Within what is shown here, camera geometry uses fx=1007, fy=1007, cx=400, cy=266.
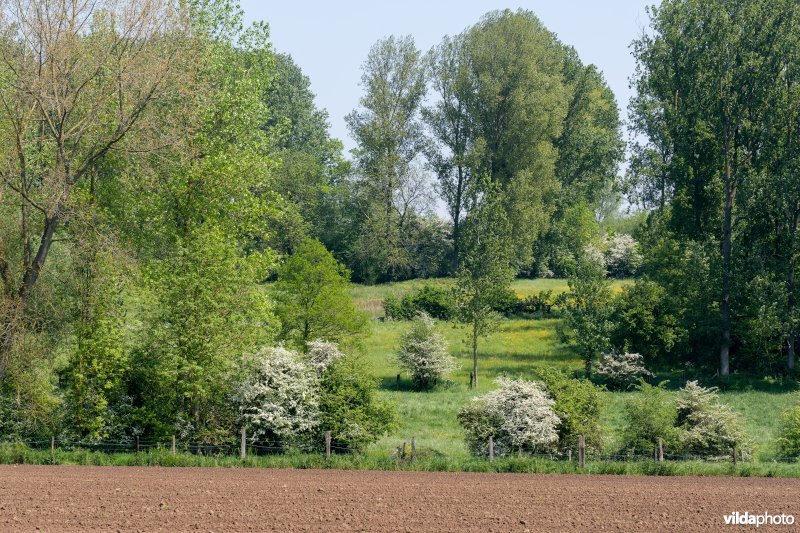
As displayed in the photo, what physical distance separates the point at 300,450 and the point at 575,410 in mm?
9390

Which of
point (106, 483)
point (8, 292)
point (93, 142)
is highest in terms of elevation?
point (93, 142)

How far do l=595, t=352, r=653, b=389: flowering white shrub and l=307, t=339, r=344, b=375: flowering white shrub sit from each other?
1935cm

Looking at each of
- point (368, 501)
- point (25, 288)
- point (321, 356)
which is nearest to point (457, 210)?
point (321, 356)

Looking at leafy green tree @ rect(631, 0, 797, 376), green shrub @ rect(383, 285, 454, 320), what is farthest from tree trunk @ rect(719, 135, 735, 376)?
green shrub @ rect(383, 285, 454, 320)

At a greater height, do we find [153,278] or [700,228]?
[700,228]

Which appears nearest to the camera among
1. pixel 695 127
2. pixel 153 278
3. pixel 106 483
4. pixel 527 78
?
pixel 106 483

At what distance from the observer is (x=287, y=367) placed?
3559 cm

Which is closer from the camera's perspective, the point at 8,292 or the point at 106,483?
the point at 106,483

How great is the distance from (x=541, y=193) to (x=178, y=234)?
1798 inches

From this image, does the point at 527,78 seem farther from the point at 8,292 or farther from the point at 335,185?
the point at 8,292

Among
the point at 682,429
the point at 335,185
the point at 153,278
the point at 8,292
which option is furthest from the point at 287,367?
the point at 335,185

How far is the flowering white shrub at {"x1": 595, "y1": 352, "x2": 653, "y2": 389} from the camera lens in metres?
52.9

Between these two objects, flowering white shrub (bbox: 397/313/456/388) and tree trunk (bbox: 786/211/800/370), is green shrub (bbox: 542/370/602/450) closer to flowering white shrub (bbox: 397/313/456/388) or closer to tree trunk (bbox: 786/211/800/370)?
flowering white shrub (bbox: 397/313/456/388)

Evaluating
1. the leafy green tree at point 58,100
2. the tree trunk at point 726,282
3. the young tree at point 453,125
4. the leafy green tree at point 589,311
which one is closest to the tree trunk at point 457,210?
the young tree at point 453,125
